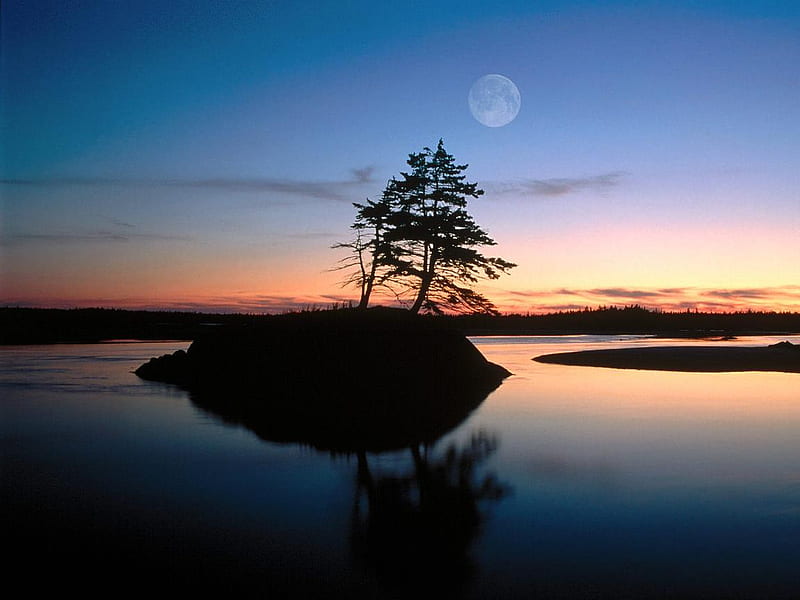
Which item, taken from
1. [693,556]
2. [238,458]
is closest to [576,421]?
[238,458]

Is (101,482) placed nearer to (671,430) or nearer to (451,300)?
(671,430)

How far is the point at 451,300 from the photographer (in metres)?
35.7

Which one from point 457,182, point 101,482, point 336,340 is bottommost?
point 101,482

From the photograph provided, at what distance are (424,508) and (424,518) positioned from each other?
557 millimetres

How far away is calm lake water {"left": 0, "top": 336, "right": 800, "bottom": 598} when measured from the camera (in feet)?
21.9

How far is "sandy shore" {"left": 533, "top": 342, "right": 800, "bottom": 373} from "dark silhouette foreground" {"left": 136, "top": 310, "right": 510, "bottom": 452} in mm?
15007

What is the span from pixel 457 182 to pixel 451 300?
6.54m

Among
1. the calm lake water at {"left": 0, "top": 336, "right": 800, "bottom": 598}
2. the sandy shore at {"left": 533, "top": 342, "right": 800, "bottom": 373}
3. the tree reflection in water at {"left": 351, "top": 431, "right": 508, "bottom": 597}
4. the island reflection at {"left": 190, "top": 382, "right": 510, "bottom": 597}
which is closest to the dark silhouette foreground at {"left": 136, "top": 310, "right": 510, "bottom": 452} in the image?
the island reflection at {"left": 190, "top": 382, "right": 510, "bottom": 597}

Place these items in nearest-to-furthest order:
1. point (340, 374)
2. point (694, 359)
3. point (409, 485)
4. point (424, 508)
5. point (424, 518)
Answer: point (424, 518) → point (424, 508) → point (409, 485) → point (340, 374) → point (694, 359)

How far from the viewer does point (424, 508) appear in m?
9.45

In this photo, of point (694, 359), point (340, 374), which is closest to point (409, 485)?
point (340, 374)

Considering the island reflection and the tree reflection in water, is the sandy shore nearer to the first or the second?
the island reflection

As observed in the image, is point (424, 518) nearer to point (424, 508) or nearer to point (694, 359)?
point (424, 508)

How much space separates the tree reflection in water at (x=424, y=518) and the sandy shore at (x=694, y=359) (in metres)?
26.1
